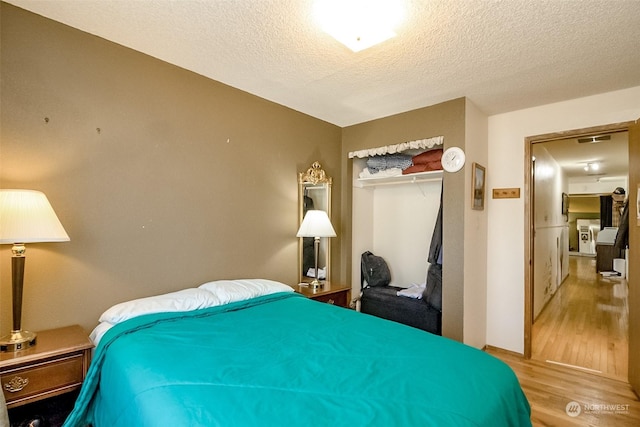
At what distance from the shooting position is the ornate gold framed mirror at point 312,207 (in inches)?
121

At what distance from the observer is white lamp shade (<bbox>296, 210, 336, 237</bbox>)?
2.78 metres

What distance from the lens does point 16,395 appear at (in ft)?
4.51

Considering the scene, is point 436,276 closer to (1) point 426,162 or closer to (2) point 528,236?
(2) point 528,236

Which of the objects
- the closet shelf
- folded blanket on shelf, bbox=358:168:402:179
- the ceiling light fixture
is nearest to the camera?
the ceiling light fixture

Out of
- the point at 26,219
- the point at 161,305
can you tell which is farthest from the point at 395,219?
the point at 26,219

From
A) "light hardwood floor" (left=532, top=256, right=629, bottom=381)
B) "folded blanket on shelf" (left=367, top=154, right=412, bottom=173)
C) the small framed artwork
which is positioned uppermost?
"folded blanket on shelf" (left=367, top=154, right=412, bottom=173)

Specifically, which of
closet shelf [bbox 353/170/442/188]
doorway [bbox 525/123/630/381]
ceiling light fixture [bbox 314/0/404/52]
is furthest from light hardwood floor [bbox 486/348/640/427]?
ceiling light fixture [bbox 314/0/404/52]

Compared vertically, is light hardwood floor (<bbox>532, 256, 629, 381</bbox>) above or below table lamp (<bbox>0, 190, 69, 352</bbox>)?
below

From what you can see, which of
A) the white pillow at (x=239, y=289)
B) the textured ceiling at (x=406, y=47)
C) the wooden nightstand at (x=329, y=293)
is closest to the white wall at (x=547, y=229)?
the textured ceiling at (x=406, y=47)

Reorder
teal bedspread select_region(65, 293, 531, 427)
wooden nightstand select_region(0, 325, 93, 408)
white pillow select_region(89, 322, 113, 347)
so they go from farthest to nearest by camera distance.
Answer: white pillow select_region(89, 322, 113, 347)
wooden nightstand select_region(0, 325, 93, 408)
teal bedspread select_region(65, 293, 531, 427)

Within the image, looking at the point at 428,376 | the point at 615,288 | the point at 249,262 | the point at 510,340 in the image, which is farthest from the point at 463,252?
the point at 615,288

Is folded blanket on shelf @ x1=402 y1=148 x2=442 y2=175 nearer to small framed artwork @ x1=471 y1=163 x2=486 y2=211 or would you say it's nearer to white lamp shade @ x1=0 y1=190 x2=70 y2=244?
small framed artwork @ x1=471 y1=163 x2=486 y2=211

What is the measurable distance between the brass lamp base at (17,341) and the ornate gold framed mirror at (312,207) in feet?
6.50

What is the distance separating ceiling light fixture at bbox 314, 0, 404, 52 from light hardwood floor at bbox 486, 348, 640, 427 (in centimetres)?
263
